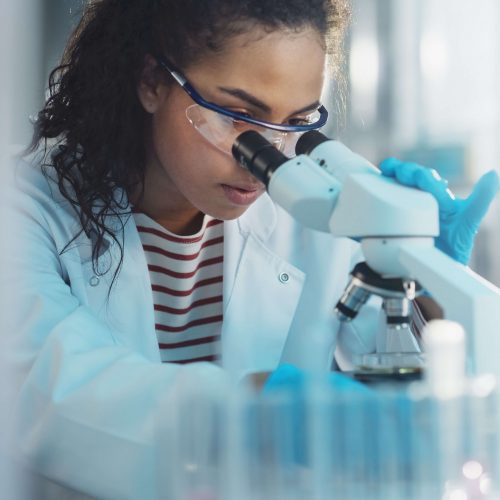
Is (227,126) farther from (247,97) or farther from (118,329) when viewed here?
(118,329)

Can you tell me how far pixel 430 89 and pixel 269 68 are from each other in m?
1.28

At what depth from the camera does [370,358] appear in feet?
2.99

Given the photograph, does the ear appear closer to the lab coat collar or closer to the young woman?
the young woman

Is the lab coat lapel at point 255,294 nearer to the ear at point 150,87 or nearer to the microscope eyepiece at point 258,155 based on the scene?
the ear at point 150,87

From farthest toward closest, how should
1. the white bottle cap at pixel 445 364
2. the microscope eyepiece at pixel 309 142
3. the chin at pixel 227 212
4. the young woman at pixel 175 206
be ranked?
the chin at pixel 227 212
the young woman at pixel 175 206
the microscope eyepiece at pixel 309 142
the white bottle cap at pixel 445 364

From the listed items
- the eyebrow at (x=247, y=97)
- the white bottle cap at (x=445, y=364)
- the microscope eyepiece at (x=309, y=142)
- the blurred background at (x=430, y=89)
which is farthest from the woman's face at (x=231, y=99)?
the white bottle cap at (x=445, y=364)

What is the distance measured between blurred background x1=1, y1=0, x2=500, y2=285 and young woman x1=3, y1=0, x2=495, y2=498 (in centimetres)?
47

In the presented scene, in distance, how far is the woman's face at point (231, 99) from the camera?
55.8 inches

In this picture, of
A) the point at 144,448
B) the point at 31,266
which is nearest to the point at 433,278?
the point at 144,448

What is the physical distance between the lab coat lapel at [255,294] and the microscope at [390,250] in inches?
24.1

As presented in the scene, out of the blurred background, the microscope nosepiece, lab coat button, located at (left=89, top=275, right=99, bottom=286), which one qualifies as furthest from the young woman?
the blurred background

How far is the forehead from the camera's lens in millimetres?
1416

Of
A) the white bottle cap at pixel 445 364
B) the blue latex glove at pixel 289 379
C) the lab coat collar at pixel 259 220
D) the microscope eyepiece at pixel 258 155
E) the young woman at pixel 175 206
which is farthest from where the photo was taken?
the lab coat collar at pixel 259 220

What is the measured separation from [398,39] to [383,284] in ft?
5.63
